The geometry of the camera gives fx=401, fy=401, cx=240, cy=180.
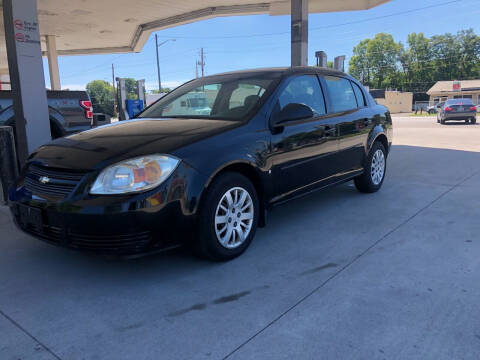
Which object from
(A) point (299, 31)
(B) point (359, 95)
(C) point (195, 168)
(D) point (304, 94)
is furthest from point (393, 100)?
(C) point (195, 168)

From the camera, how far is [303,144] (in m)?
3.89

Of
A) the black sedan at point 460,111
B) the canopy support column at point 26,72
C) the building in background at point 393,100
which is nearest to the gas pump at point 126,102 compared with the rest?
the canopy support column at point 26,72

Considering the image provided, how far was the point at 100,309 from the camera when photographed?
2.59 metres

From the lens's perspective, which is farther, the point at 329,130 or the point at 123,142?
the point at 329,130

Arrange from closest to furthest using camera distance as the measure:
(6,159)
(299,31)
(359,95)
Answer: (6,159) < (359,95) < (299,31)

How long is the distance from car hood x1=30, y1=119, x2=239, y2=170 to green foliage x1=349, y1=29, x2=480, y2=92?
96.5m

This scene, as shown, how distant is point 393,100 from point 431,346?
64827mm

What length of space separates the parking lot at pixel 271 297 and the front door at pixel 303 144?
20.7 inches

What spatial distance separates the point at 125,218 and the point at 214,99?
180 centimetres

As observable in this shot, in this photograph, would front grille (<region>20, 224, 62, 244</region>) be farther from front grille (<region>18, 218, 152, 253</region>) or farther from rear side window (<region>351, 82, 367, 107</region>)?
rear side window (<region>351, 82, 367, 107</region>)

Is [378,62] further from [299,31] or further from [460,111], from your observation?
[299,31]

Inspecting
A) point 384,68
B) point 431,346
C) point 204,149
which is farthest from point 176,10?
point 384,68

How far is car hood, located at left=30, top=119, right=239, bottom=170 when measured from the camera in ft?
9.41

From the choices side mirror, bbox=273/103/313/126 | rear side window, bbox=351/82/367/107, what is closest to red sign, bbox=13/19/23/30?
side mirror, bbox=273/103/313/126
